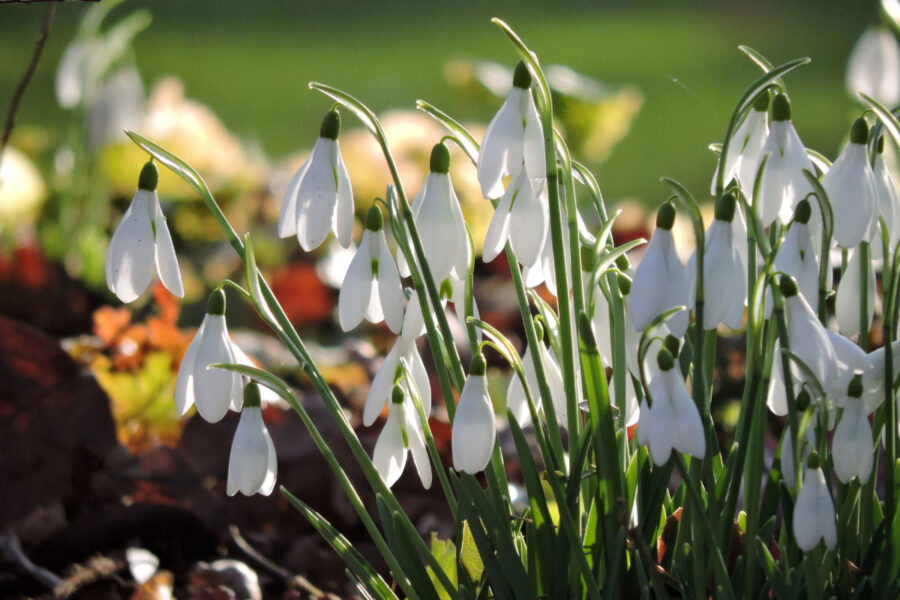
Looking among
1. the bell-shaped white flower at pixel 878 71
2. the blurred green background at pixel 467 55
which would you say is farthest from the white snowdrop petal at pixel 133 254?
the blurred green background at pixel 467 55

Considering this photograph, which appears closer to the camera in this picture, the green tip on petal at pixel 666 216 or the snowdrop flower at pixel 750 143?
the green tip on petal at pixel 666 216

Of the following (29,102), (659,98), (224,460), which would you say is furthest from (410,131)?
(659,98)

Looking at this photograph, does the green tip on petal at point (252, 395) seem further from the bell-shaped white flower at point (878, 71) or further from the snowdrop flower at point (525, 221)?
the bell-shaped white flower at point (878, 71)

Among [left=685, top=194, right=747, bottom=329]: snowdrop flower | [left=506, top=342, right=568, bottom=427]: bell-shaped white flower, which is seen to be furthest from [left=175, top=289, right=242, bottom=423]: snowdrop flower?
[left=685, top=194, right=747, bottom=329]: snowdrop flower

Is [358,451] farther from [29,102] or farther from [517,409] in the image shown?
[29,102]

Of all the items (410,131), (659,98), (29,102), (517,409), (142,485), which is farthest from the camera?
(659,98)

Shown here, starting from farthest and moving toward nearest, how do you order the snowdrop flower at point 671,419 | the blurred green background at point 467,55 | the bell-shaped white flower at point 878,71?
the blurred green background at point 467,55, the bell-shaped white flower at point 878,71, the snowdrop flower at point 671,419
